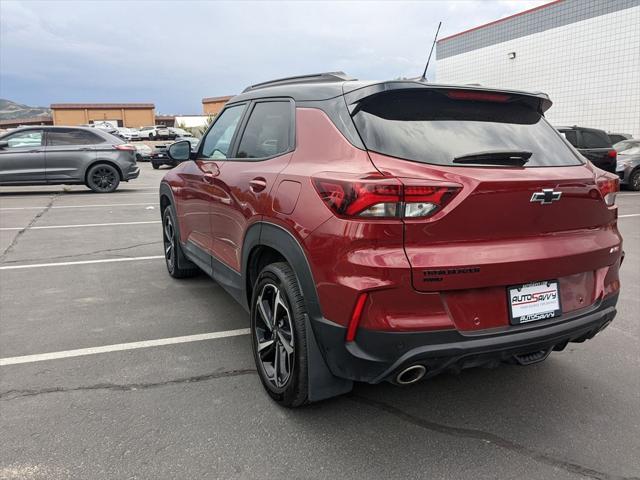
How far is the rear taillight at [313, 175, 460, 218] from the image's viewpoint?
7.18 feet

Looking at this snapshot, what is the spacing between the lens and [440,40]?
82.1 feet

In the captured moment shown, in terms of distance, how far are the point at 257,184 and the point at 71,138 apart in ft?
39.0

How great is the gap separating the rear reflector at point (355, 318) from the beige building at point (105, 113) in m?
58.9

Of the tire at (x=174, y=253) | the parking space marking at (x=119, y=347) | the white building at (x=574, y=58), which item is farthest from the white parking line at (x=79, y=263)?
the white building at (x=574, y=58)

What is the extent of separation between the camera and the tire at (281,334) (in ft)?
8.40

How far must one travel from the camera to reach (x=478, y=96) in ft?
8.90

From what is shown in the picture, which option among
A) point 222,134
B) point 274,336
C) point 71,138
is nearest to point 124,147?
point 71,138

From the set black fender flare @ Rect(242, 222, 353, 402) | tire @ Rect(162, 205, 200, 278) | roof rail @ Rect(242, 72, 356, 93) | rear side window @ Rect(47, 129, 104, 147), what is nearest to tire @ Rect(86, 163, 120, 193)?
rear side window @ Rect(47, 129, 104, 147)

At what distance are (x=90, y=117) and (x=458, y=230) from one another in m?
61.6

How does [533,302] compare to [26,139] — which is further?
[26,139]

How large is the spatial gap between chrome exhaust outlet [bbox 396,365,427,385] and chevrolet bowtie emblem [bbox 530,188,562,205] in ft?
3.09

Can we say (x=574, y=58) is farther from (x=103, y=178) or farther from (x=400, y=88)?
(x=400, y=88)

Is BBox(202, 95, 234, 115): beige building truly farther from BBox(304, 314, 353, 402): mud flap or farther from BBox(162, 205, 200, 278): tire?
BBox(304, 314, 353, 402): mud flap

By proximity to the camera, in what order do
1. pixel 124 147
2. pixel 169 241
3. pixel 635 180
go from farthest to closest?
pixel 635 180
pixel 124 147
pixel 169 241
